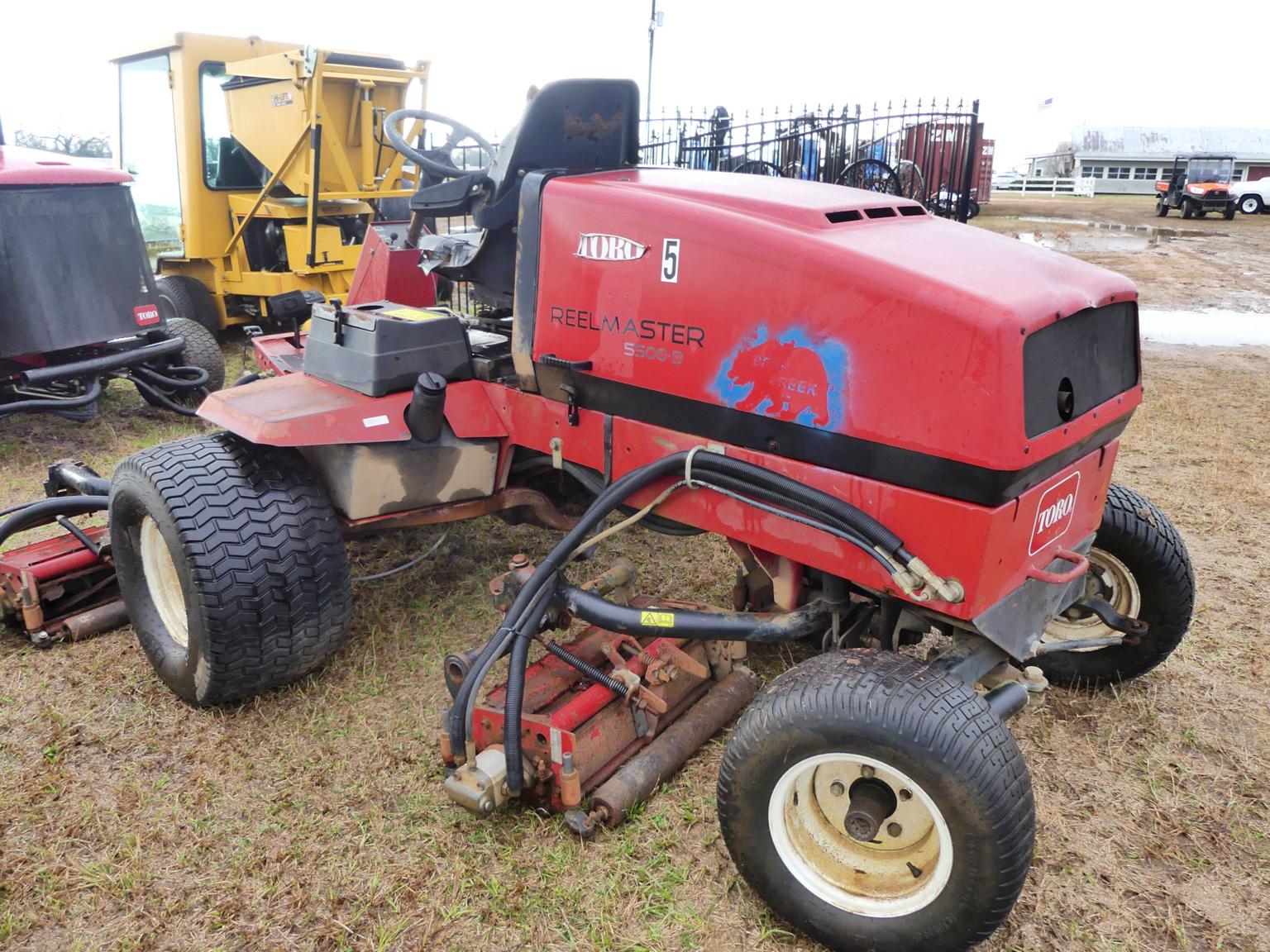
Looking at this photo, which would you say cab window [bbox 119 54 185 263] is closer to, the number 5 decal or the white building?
the number 5 decal

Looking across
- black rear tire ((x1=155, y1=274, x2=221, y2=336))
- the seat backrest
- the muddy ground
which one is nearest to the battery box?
the seat backrest

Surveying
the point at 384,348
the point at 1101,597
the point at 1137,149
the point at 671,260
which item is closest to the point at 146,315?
the point at 384,348

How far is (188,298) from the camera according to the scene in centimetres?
768

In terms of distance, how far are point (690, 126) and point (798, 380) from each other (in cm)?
1289

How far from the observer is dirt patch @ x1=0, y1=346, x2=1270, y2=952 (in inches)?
89.0

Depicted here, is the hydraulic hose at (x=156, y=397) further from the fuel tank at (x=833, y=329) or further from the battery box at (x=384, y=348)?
the fuel tank at (x=833, y=329)

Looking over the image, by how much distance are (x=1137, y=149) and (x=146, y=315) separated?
5519cm

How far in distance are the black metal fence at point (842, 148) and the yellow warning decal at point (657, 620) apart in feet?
27.7

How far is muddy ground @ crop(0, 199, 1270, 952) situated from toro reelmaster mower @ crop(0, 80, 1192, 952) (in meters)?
0.16

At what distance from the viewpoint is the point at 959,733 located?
1.96m

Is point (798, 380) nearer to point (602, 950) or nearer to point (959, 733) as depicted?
point (959, 733)

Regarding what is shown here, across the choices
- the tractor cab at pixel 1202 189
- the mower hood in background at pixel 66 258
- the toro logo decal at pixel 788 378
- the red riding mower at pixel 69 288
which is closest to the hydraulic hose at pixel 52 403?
the red riding mower at pixel 69 288

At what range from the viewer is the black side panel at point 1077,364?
2076mm

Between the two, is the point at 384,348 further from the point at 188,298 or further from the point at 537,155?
the point at 188,298
